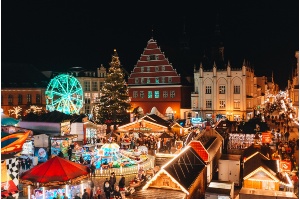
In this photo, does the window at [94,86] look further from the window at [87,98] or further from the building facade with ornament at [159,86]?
the building facade with ornament at [159,86]

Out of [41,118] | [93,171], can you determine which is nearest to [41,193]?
[93,171]

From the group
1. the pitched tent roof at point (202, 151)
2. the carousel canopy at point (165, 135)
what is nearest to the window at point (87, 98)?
the carousel canopy at point (165, 135)

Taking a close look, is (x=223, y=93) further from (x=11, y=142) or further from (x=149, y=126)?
(x=11, y=142)

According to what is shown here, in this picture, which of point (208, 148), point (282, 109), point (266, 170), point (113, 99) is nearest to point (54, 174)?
point (208, 148)

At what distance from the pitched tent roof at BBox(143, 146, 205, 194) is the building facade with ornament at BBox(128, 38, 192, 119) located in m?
30.3

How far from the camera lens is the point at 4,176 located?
1036cm

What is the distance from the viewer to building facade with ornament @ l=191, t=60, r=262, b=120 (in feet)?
141

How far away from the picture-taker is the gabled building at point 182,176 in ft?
37.4

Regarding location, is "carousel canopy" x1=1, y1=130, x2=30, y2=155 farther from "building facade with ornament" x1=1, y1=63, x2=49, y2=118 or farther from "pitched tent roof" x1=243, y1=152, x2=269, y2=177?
"building facade with ornament" x1=1, y1=63, x2=49, y2=118

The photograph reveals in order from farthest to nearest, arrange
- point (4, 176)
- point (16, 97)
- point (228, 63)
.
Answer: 1. point (16, 97)
2. point (228, 63)
3. point (4, 176)

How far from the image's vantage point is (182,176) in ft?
38.8

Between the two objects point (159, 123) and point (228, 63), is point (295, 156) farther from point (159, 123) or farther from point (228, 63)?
point (228, 63)

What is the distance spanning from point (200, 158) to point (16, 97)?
39.0m

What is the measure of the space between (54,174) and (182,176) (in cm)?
514
